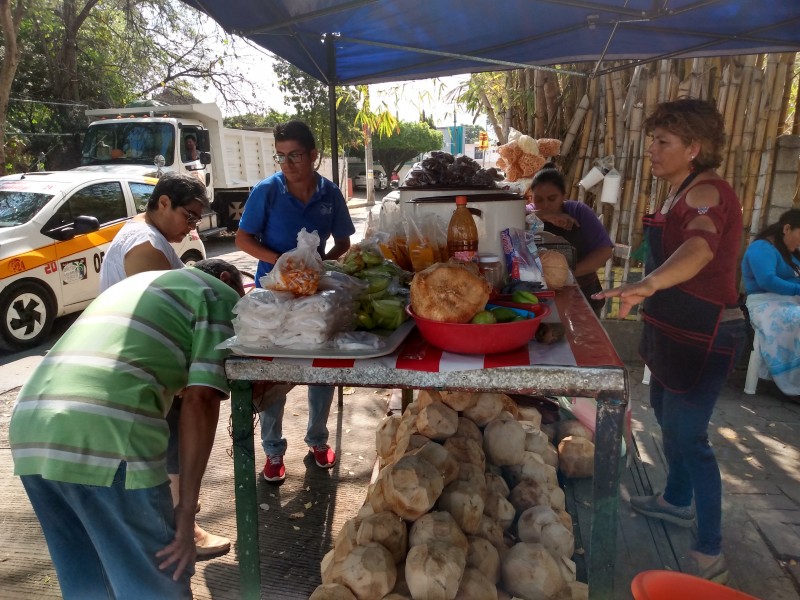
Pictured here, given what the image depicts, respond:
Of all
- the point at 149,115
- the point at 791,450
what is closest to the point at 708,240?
the point at 791,450

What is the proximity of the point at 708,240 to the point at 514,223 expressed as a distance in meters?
0.69

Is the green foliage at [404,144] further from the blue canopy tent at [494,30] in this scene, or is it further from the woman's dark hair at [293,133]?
the woman's dark hair at [293,133]

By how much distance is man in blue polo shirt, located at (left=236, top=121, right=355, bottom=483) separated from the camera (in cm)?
303

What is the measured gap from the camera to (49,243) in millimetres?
5789

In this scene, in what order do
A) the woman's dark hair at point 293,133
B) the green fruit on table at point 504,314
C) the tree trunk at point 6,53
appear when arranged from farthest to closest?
1. the tree trunk at point 6,53
2. the woman's dark hair at point 293,133
3. the green fruit on table at point 504,314

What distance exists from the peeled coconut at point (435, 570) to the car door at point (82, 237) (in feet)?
19.0

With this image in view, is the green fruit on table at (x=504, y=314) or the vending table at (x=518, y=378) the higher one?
the green fruit on table at (x=504, y=314)

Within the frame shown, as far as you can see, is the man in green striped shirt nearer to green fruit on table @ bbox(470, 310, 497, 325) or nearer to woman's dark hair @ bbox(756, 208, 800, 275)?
green fruit on table @ bbox(470, 310, 497, 325)

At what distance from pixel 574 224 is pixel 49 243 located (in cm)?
545

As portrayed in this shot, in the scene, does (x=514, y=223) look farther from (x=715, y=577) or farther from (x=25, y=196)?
(x=25, y=196)

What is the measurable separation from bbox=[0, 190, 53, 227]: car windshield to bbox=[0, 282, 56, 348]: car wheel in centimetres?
73

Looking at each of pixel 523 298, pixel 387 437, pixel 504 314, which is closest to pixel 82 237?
pixel 387 437

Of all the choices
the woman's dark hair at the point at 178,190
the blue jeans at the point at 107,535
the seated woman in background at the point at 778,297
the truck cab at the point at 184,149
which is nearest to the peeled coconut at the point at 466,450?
the blue jeans at the point at 107,535

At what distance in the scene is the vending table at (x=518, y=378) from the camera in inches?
49.3
